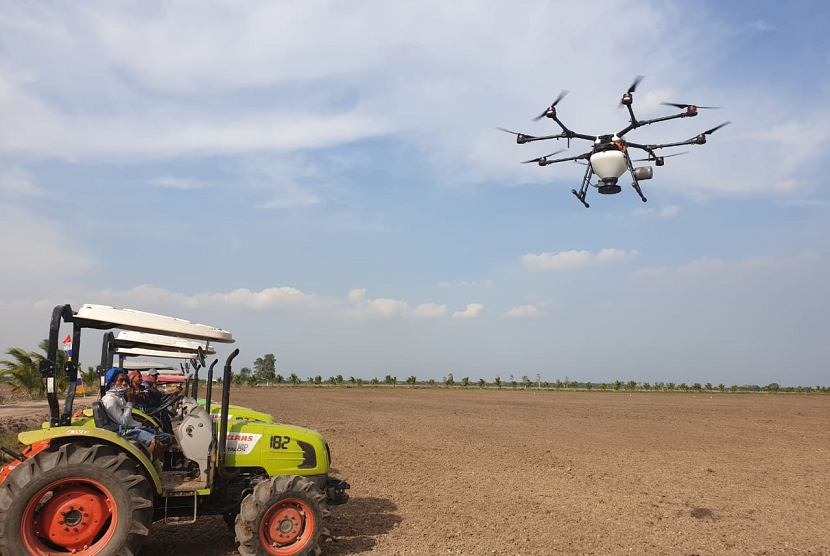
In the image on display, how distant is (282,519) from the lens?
259 inches

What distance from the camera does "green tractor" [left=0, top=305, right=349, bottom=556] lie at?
18.9 ft

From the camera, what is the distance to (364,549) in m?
7.27

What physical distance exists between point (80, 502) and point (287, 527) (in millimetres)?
2036

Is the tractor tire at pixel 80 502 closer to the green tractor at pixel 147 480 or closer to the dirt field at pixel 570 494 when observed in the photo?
the green tractor at pixel 147 480

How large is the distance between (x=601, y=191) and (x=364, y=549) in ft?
23.0

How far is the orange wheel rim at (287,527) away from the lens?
6.52 meters

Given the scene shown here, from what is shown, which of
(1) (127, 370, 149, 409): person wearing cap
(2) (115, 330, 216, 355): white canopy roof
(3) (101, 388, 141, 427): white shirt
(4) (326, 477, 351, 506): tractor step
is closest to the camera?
(3) (101, 388, 141, 427): white shirt

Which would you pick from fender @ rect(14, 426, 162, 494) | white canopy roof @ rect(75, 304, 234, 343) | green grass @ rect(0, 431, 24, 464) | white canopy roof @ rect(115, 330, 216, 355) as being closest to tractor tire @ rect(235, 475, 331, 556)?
fender @ rect(14, 426, 162, 494)

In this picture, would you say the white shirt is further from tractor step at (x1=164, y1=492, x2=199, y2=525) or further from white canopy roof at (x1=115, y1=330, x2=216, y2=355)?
white canopy roof at (x1=115, y1=330, x2=216, y2=355)

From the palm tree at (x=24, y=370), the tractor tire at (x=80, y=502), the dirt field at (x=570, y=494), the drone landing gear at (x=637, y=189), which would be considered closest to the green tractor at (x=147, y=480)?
the tractor tire at (x=80, y=502)

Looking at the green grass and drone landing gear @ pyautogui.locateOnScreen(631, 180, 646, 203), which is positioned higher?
→ drone landing gear @ pyautogui.locateOnScreen(631, 180, 646, 203)

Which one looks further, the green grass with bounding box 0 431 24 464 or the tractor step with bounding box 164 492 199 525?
the green grass with bounding box 0 431 24 464

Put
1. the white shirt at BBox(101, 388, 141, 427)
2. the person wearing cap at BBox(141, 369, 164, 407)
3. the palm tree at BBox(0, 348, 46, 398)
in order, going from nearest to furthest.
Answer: the white shirt at BBox(101, 388, 141, 427) < the person wearing cap at BBox(141, 369, 164, 407) < the palm tree at BBox(0, 348, 46, 398)

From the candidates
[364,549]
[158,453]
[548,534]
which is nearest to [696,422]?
[548,534]
